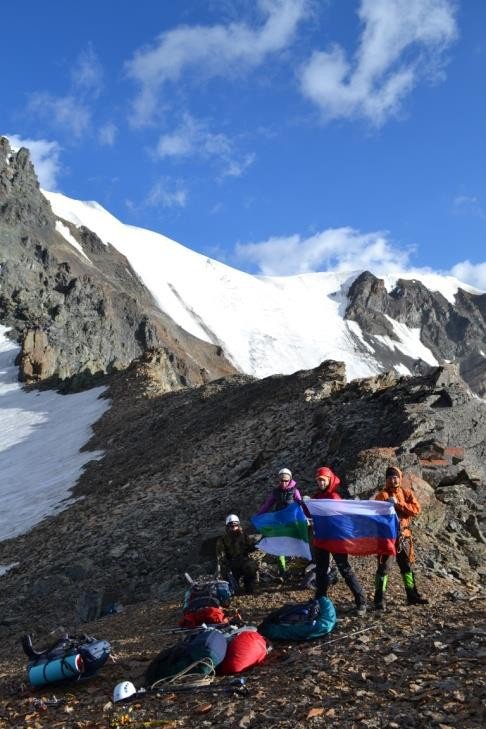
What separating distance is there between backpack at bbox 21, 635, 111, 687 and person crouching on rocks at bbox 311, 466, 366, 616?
2980 mm

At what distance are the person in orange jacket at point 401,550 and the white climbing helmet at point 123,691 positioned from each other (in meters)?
3.59

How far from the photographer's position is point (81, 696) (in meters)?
7.51

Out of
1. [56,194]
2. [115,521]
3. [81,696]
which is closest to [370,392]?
[115,521]

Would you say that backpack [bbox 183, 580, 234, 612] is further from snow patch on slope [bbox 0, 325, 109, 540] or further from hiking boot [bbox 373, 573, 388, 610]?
snow patch on slope [bbox 0, 325, 109, 540]

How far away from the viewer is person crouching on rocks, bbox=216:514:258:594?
1100 cm

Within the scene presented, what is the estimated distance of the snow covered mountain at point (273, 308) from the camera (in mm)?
112875

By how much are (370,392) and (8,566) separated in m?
11.5

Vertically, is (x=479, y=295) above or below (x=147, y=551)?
above

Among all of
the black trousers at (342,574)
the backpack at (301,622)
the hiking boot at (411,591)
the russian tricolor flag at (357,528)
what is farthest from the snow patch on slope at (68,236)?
the backpack at (301,622)

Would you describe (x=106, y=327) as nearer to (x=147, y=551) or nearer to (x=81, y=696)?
(x=147, y=551)

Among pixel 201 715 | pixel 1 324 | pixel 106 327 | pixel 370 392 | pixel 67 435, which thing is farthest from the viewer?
pixel 106 327

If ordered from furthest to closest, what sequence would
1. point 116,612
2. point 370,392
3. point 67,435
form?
point 67,435
point 370,392
point 116,612

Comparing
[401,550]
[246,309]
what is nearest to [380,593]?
[401,550]

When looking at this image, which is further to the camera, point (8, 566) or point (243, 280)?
point (243, 280)
